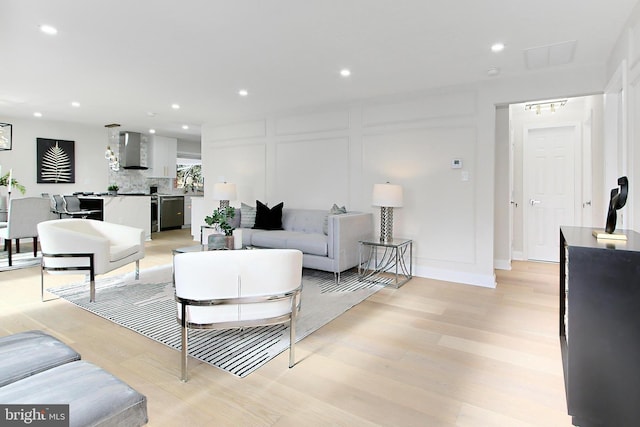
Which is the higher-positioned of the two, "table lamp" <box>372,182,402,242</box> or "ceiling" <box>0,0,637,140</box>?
"ceiling" <box>0,0,637,140</box>

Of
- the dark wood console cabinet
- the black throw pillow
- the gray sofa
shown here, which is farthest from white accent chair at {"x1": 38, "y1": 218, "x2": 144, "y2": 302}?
the dark wood console cabinet

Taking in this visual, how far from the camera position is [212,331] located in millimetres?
2828

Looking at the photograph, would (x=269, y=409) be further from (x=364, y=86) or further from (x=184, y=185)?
(x=184, y=185)

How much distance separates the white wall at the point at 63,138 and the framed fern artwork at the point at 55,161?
0.08m

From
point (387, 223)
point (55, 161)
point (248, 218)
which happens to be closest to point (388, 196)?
point (387, 223)

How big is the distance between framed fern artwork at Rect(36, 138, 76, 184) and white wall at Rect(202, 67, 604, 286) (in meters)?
4.74

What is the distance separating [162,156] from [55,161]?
228 cm

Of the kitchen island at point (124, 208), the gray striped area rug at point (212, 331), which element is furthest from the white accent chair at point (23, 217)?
the gray striped area rug at point (212, 331)

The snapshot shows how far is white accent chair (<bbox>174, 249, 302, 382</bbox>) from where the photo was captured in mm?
2004

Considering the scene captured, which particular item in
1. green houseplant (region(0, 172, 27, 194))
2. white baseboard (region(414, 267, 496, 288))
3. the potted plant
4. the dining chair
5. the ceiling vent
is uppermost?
the ceiling vent

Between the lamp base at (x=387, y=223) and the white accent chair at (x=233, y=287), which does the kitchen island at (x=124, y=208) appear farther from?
the white accent chair at (x=233, y=287)

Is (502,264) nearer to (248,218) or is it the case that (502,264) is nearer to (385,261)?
(385,261)

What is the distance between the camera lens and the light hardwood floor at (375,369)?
1.77 m

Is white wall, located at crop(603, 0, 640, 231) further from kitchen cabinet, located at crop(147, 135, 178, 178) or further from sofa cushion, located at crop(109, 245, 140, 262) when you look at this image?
kitchen cabinet, located at crop(147, 135, 178, 178)
